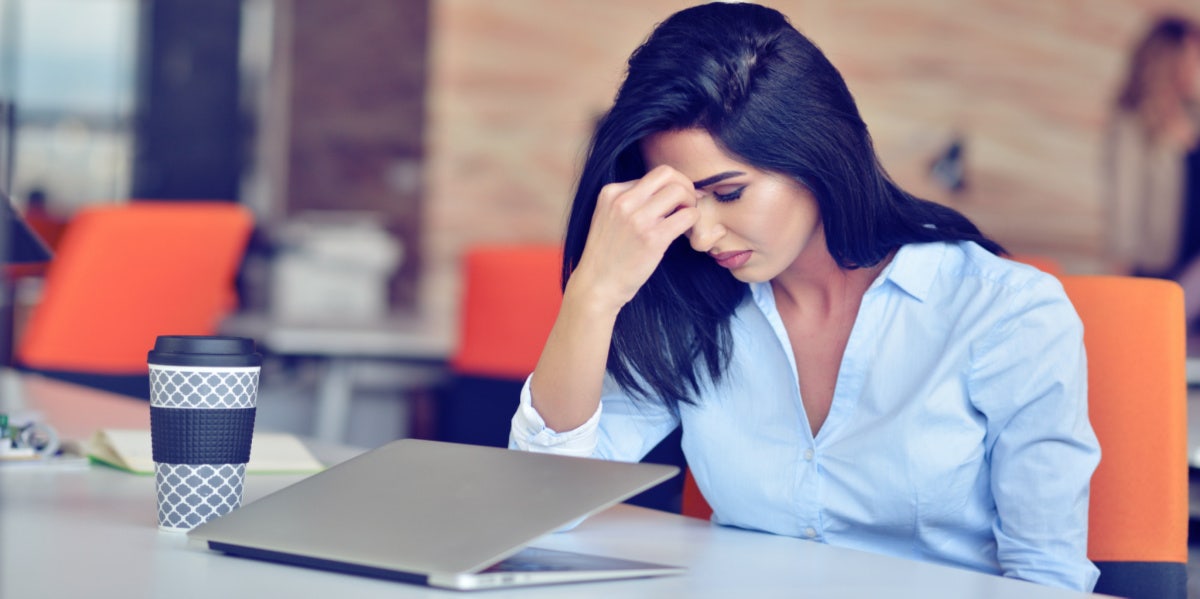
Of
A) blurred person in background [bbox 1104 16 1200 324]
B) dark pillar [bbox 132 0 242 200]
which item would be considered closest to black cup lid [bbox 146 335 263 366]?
blurred person in background [bbox 1104 16 1200 324]

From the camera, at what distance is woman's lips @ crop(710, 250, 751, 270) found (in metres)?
1.32

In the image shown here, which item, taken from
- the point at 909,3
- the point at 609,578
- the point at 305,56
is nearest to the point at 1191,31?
the point at 909,3

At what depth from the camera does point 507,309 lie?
107 inches

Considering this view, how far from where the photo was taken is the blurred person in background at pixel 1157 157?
555cm

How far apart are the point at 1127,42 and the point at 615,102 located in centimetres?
481

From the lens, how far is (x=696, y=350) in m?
1.38

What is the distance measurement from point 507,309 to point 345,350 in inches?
32.4

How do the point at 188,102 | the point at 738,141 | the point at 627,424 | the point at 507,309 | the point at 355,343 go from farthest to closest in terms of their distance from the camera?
1. the point at 188,102
2. the point at 355,343
3. the point at 507,309
4. the point at 627,424
5. the point at 738,141

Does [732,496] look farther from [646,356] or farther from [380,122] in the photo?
[380,122]

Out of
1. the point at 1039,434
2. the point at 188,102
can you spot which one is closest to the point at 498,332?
the point at 1039,434

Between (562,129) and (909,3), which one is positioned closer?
(562,129)

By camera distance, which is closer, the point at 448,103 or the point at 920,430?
the point at 920,430

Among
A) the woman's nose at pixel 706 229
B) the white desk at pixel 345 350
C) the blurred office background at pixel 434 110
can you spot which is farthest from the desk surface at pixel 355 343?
the woman's nose at pixel 706 229

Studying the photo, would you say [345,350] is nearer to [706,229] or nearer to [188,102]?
[706,229]
